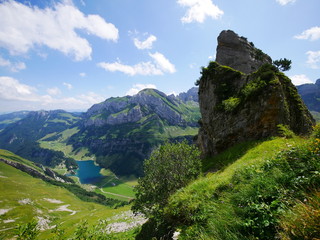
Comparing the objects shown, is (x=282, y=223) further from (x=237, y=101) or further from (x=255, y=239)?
(x=237, y=101)

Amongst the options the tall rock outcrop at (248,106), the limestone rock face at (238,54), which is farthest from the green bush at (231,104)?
the limestone rock face at (238,54)

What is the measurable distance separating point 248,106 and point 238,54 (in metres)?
55.2

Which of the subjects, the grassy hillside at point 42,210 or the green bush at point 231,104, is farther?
the grassy hillside at point 42,210

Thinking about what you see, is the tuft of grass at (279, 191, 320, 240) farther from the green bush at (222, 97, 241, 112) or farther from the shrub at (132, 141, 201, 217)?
the green bush at (222, 97, 241, 112)

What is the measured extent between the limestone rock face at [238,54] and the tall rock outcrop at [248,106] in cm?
3008

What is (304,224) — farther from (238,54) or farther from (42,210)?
(42,210)

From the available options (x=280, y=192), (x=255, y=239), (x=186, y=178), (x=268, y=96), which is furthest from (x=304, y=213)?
(x=268, y=96)

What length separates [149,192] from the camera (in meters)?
23.1

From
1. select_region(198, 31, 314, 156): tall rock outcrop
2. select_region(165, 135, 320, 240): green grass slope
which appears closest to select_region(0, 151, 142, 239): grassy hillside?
select_region(198, 31, 314, 156): tall rock outcrop

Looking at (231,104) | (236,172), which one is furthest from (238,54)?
(236,172)

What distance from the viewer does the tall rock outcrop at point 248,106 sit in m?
27.7

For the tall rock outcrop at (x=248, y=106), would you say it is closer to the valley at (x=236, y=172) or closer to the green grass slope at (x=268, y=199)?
the valley at (x=236, y=172)

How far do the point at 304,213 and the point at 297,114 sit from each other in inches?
1427

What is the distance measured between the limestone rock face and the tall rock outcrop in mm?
30076
